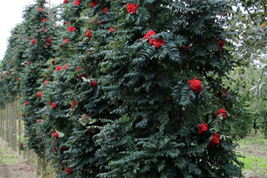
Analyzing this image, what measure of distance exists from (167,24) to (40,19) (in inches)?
225

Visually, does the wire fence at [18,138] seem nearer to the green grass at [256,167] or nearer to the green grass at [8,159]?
the green grass at [8,159]

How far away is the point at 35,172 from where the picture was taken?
7.78m

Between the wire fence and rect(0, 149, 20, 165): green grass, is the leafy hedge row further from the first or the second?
rect(0, 149, 20, 165): green grass

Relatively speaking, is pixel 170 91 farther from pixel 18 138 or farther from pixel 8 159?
pixel 18 138

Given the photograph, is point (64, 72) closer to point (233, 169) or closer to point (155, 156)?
point (155, 156)

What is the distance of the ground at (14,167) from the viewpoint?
24.5 ft

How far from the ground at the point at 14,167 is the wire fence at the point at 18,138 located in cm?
19

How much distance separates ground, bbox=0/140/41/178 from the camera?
747 cm

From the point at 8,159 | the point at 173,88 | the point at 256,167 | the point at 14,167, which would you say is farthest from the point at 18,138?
the point at 173,88

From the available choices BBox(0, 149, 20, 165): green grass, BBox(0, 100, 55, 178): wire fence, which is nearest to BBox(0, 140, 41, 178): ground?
BBox(0, 149, 20, 165): green grass

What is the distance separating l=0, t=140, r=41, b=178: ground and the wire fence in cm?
19

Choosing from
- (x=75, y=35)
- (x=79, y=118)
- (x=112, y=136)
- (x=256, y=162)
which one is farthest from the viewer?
(x=256, y=162)

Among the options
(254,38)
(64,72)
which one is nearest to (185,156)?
(254,38)

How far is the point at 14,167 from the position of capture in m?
8.53
